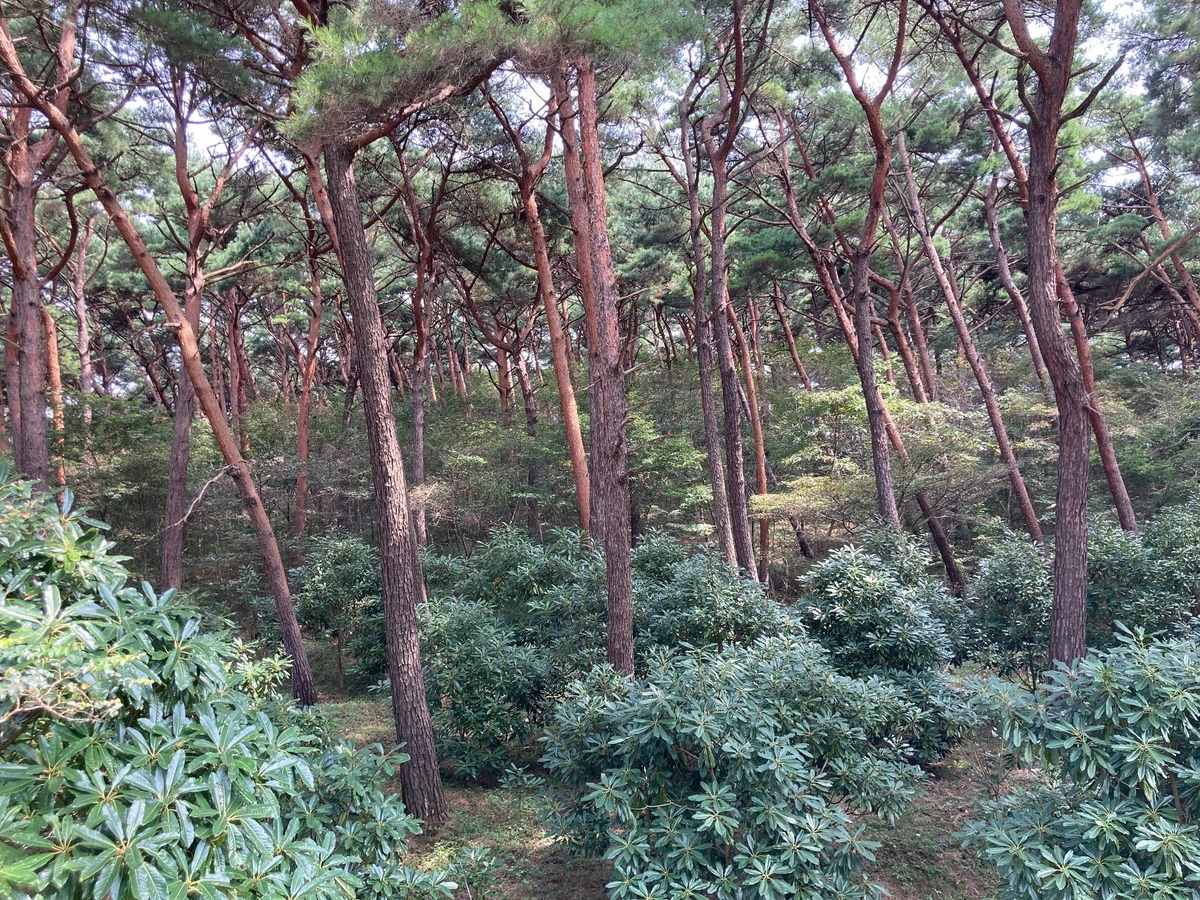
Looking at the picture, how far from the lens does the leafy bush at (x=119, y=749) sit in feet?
5.42

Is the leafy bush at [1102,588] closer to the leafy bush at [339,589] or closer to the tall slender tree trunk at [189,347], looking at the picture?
the leafy bush at [339,589]

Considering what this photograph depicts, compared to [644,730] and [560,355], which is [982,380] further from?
[644,730]

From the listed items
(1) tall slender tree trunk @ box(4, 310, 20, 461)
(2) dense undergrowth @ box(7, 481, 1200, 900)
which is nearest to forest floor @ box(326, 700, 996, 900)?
(2) dense undergrowth @ box(7, 481, 1200, 900)

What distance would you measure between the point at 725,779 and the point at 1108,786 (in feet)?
6.19

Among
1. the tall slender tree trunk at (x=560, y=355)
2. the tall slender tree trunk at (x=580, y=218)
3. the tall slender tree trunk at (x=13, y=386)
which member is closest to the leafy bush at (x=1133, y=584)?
the tall slender tree trunk at (x=580, y=218)

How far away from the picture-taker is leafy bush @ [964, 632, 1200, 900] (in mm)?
3137

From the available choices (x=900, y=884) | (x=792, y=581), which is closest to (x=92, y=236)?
(x=792, y=581)

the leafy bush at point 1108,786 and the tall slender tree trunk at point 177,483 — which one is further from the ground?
the tall slender tree trunk at point 177,483

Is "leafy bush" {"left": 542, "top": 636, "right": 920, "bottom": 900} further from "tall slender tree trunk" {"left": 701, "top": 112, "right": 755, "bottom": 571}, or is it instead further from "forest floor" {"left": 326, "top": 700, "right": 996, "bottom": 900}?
"tall slender tree trunk" {"left": 701, "top": 112, "right": 755, "bottom": 571}

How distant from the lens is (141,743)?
198cm

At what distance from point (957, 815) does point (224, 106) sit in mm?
10874

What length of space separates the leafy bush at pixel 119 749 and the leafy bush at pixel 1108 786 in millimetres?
3180

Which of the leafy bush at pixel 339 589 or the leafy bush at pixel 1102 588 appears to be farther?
the leafy bush at pixel 339 589

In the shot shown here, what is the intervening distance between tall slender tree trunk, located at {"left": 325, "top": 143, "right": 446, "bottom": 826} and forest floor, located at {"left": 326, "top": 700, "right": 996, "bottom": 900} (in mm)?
406
